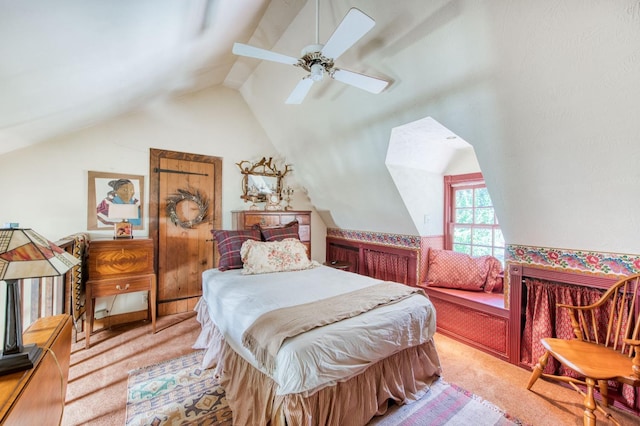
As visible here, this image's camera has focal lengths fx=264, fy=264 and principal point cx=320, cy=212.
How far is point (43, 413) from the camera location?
3.55 ft

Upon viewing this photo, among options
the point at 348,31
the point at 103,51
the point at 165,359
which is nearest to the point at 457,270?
the point at 348,31

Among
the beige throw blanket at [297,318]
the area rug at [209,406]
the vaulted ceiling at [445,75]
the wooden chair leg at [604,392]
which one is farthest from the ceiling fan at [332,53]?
the wooden chair leg at [604,392]

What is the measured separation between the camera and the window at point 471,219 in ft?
9.87

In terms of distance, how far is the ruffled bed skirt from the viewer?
4.53ft

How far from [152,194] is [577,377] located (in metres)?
4.46

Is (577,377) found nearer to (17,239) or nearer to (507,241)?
(507,241)

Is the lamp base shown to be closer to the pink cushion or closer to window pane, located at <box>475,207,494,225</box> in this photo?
the pink cushion

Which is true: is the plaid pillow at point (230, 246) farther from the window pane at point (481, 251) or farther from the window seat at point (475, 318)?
the window pane at point (481, 251)

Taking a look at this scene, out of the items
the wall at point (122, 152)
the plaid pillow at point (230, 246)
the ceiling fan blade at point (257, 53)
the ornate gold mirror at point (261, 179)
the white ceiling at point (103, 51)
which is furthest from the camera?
the ornate gold mirror at point (261, 179)

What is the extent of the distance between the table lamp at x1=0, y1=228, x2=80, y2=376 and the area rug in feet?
3.16

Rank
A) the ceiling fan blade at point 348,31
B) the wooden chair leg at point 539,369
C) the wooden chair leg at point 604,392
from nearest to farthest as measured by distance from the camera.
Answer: the ceiling fan blade at point 348,31 < the wooden chair leg at point 604,392 < the wooden chair leg at point 539,369

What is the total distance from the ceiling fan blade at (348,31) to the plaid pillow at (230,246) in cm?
201

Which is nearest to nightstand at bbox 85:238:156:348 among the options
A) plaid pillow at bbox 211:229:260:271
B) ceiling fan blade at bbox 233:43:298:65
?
plaid pillow at bbox 211:229:260:271

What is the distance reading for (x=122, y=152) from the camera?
3.04 meters
